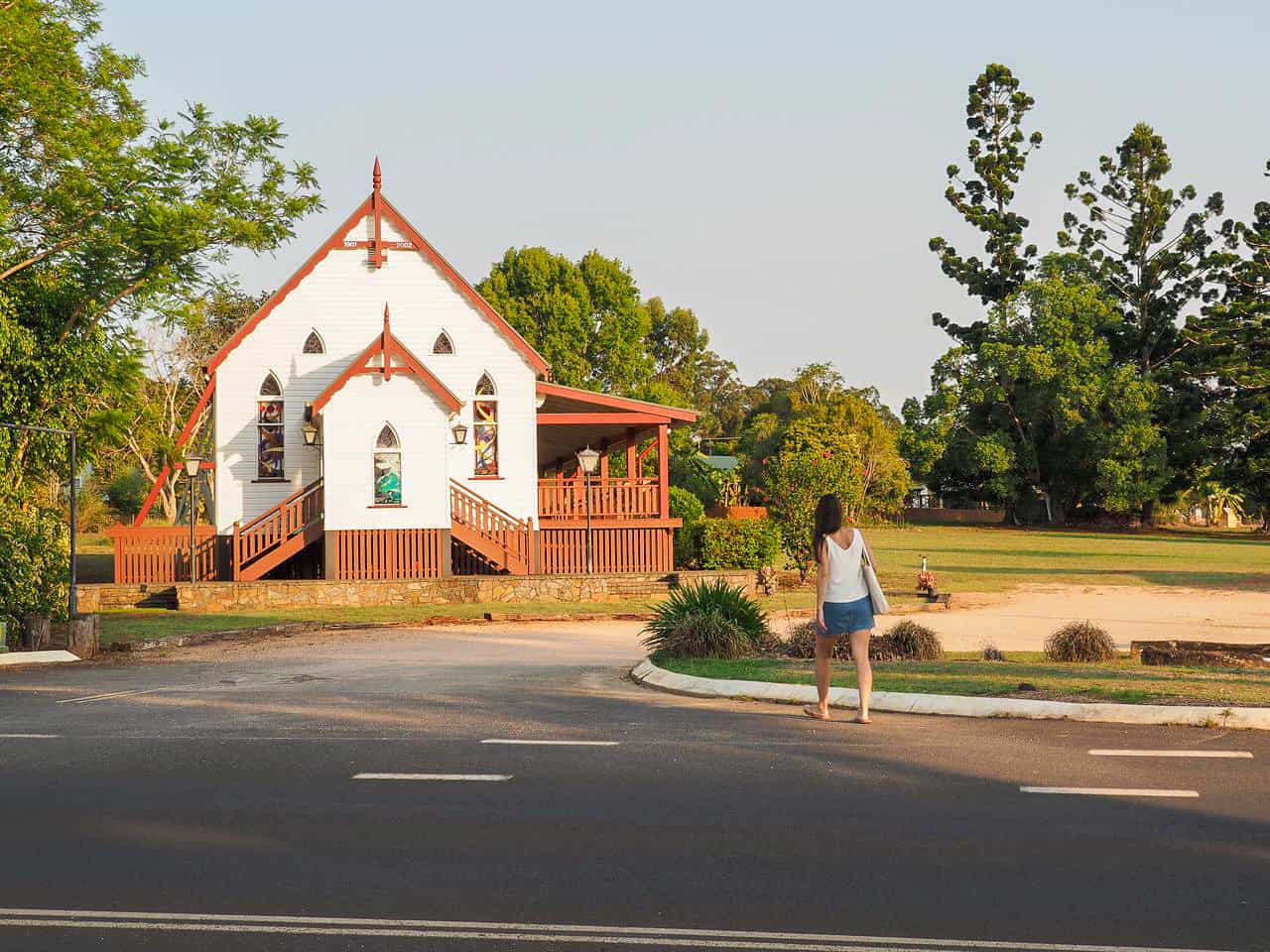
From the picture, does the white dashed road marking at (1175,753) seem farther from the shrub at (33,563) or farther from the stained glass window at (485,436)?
the stained glass window at (485,436)

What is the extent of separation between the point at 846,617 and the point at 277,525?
2327 cm

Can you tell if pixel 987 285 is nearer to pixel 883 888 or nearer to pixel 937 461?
pixel 937 461

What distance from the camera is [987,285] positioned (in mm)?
84750

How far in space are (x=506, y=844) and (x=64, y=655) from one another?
569 inches

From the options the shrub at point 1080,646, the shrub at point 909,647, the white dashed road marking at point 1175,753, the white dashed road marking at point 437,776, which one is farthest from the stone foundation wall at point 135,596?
the white dashed road marking at point 1175,753

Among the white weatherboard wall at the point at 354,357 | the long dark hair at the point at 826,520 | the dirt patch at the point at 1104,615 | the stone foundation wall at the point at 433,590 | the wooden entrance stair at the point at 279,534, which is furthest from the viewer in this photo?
the white weatherboard wall at the point at 354,357

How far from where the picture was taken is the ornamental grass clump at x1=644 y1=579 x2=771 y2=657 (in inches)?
664

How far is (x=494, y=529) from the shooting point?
3369cm

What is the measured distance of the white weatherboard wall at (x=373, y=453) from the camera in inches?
1250

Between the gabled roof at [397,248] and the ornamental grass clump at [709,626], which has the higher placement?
the gabled roof at [397,248]

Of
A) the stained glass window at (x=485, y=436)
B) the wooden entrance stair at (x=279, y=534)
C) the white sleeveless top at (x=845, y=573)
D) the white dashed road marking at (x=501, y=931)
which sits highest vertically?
the stained glass window at (x=485, y=436)

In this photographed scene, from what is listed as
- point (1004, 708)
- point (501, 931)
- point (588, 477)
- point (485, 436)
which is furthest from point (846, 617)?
point (485, 436)

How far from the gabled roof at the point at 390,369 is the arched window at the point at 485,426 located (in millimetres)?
3327

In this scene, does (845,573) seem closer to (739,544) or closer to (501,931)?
(501,931)
